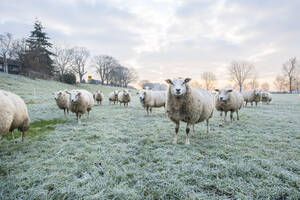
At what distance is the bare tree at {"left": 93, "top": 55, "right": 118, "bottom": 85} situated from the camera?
59781mm

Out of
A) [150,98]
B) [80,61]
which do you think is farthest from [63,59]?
[150,98]

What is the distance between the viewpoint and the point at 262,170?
294 centimetres

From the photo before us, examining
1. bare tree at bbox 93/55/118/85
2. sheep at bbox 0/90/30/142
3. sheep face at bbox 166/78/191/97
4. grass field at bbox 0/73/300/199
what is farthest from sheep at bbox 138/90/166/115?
bare tree at bbox 93/55/118/85

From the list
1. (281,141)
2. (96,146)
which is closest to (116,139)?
(96,146)

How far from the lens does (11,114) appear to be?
355 centimetres

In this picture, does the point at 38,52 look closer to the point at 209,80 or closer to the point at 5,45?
the point at 5,45

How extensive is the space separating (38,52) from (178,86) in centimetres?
4556

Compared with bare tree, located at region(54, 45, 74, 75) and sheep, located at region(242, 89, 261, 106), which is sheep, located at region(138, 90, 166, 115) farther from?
bare tree, located at region(54, 45, 74, 75)

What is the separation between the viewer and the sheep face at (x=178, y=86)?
4.09 m

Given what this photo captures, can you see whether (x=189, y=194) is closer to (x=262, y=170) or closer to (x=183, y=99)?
(x=262, y=170)

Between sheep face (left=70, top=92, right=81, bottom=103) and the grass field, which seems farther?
sheep face (left=70, top=92, right=81, bottom=103)

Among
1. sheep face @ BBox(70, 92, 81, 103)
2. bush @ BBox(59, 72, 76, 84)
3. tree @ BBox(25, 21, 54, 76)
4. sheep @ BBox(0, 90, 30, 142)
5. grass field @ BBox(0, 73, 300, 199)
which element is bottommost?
grass field @ BBox(0, 73, 300, 199)

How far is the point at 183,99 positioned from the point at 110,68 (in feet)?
208

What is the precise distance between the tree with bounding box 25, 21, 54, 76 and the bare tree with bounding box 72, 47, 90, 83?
360 inches
